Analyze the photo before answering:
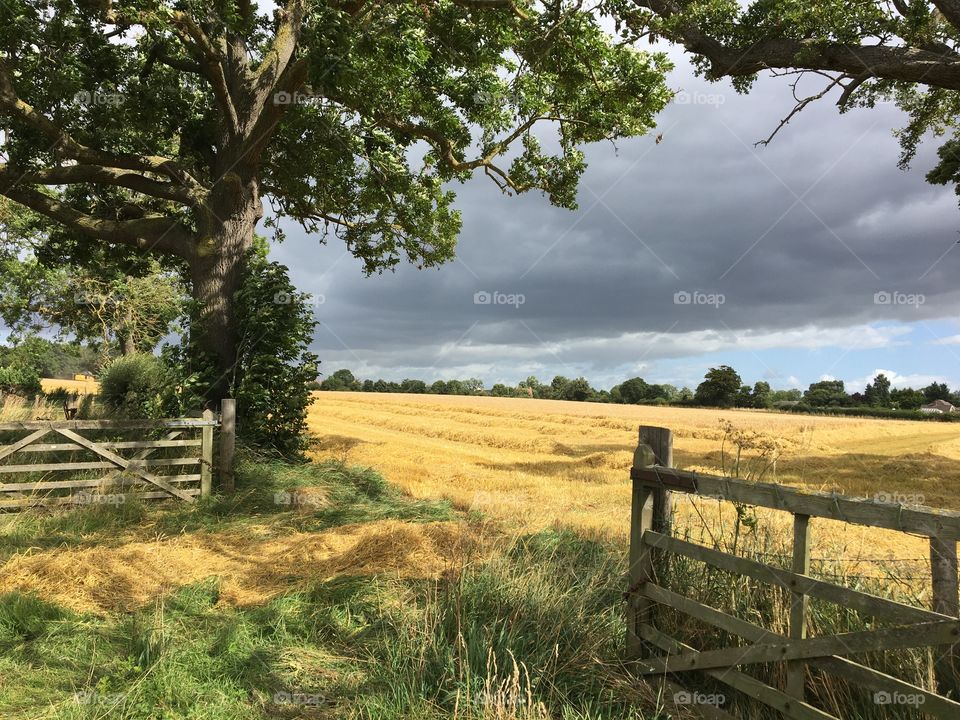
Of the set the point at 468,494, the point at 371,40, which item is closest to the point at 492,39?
the point at 371,40

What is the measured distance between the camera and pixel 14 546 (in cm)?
809

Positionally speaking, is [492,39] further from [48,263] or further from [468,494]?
[48,263]

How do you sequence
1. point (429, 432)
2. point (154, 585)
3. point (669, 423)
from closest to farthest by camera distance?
point (154, 585)
point (429, 432)
point (669, 423)

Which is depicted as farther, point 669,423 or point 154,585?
point 669,423

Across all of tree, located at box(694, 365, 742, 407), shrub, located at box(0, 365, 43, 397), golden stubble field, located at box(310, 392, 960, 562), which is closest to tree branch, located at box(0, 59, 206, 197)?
golden stubble field, located at box(310, 392, 960, 562)

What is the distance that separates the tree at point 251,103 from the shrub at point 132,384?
131 cm

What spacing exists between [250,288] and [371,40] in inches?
246

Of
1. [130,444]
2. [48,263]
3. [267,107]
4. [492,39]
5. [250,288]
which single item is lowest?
[130,444]

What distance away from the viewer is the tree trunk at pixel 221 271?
13883 millimetres

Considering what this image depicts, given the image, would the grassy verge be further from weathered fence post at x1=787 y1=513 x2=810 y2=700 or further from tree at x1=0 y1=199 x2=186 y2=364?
tree at x1=0 y1=199 x2=186 y2=364

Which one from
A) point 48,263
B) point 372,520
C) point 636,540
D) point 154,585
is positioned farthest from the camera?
point 48,263

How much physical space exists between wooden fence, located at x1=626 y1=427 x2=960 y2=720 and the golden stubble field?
702mm

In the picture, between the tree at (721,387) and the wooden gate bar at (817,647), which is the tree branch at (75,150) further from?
the tree at (721,387)

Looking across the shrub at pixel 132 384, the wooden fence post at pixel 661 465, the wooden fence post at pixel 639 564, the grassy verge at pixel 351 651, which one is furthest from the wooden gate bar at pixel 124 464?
the wooden fence post at pixel 661 465
